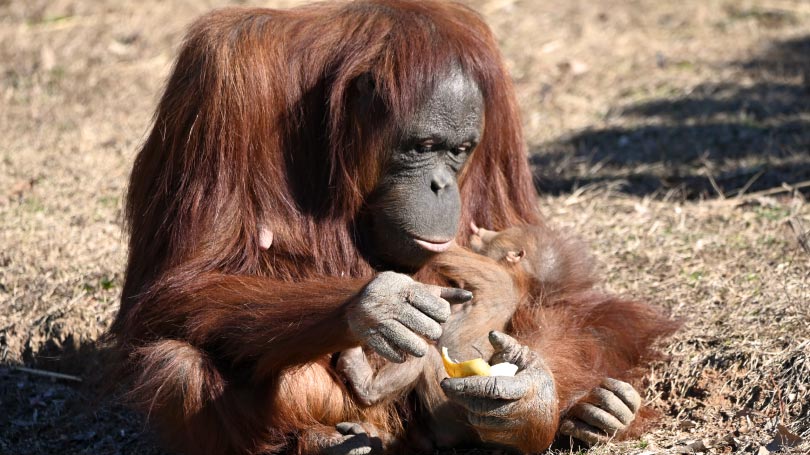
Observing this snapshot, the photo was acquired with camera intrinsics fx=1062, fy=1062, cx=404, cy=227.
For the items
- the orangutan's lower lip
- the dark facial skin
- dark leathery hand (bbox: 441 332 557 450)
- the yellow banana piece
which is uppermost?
the dark facial skin

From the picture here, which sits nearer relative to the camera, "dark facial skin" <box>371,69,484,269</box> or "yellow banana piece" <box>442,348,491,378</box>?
"yellow banana piece" <box>442,348,491,378</box>

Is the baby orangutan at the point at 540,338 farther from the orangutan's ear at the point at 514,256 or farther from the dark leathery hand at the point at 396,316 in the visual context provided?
the dark leathery hand at the point at 396,316

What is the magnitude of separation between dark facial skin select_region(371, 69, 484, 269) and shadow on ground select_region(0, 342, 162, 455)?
125cm

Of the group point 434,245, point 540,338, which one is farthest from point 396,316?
point 540,338

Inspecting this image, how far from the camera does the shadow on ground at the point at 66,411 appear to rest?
3.84 metres

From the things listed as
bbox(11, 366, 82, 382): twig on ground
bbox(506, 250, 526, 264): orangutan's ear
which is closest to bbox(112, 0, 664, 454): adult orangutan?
bbox(506, 250, 526, 264): orangutan's ear

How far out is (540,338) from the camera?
3.50 m

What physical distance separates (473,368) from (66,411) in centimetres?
189

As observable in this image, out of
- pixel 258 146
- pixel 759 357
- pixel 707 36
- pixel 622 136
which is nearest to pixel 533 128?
pixel 622 136

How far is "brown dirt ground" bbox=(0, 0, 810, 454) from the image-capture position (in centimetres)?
369

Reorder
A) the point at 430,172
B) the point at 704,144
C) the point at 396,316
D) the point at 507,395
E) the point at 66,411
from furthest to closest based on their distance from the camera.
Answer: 1. the point at 704,144
2. the point at 66,411
3. the point at 430,172
4. the point at 507,395
5. the point at 396,316

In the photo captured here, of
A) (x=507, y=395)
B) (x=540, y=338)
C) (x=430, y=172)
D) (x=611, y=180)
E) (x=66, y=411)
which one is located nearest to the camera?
(x=507, y=395)

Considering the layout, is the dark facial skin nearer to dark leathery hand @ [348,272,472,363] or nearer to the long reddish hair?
the long reddish hair

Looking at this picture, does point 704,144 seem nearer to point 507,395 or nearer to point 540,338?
point 540,338
